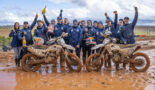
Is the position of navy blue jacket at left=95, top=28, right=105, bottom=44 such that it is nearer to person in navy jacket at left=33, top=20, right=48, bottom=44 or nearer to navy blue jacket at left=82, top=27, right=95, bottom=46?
navy blue jacket at left=82, top=27, right=95, bottom=46

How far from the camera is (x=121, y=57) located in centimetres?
717

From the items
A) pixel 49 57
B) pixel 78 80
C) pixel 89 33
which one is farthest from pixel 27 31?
pixel 78 80

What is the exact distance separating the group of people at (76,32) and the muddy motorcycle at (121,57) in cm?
48

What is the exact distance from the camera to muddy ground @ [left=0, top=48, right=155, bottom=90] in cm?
545

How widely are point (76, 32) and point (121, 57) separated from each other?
208cm

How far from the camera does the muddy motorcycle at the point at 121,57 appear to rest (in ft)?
23.5

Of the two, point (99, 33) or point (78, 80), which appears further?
point (99, 33)

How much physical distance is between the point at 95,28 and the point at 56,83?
365cm

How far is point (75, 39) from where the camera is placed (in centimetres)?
809

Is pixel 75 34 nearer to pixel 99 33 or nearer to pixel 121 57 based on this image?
pixel 99 33

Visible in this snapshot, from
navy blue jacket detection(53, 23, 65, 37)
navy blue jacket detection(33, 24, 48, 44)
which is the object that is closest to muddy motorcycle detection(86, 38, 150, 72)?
navy blue jacket detection(53, 23, 65, 37)

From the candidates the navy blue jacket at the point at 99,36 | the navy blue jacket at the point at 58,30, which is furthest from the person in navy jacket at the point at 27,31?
the navy blue jacket at the point at 99,36

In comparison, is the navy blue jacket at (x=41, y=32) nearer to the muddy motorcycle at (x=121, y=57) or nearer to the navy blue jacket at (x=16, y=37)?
the navy blue jacket at (x=16, y=37)

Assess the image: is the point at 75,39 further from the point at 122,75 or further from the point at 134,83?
the point at 134,83
